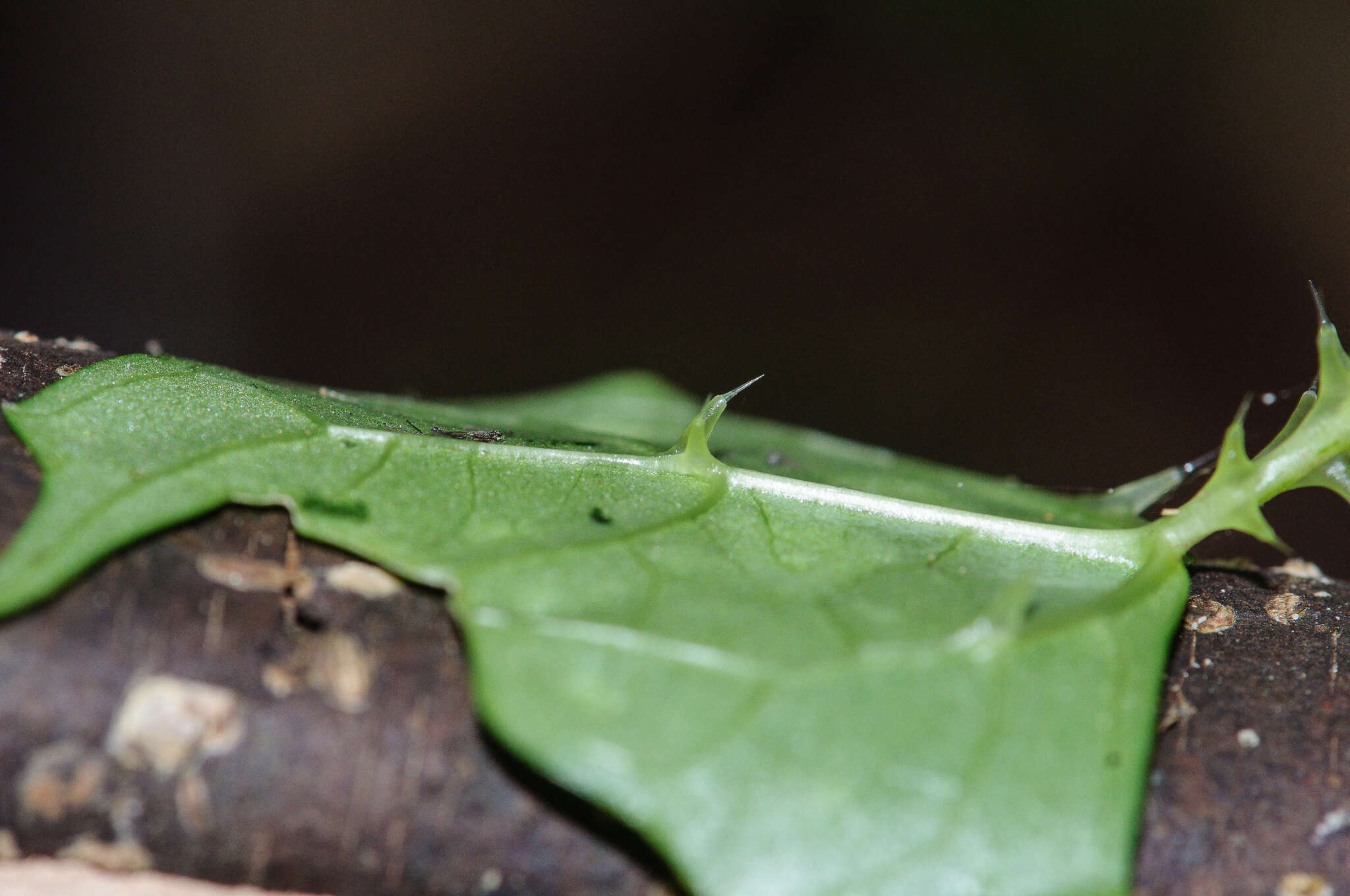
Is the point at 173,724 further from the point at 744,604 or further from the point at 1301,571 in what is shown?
the point at 1301,571

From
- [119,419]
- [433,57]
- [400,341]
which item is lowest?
[400,341]

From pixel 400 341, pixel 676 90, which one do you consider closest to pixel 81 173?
pixel 400 341

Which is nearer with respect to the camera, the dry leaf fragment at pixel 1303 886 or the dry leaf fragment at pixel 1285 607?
the dry leaf fragment at pixel 1303 886

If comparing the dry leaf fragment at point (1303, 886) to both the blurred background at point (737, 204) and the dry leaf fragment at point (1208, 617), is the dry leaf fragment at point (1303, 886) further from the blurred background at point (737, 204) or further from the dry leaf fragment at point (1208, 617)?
the blurred background at point (737, 204)

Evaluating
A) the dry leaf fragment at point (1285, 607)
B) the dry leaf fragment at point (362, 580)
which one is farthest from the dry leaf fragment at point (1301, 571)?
the dry leaf fragment at point (362, 580)

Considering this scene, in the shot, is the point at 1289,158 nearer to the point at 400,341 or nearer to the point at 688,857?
the point at 400,341

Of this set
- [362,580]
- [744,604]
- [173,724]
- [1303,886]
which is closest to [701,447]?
[744,604]
